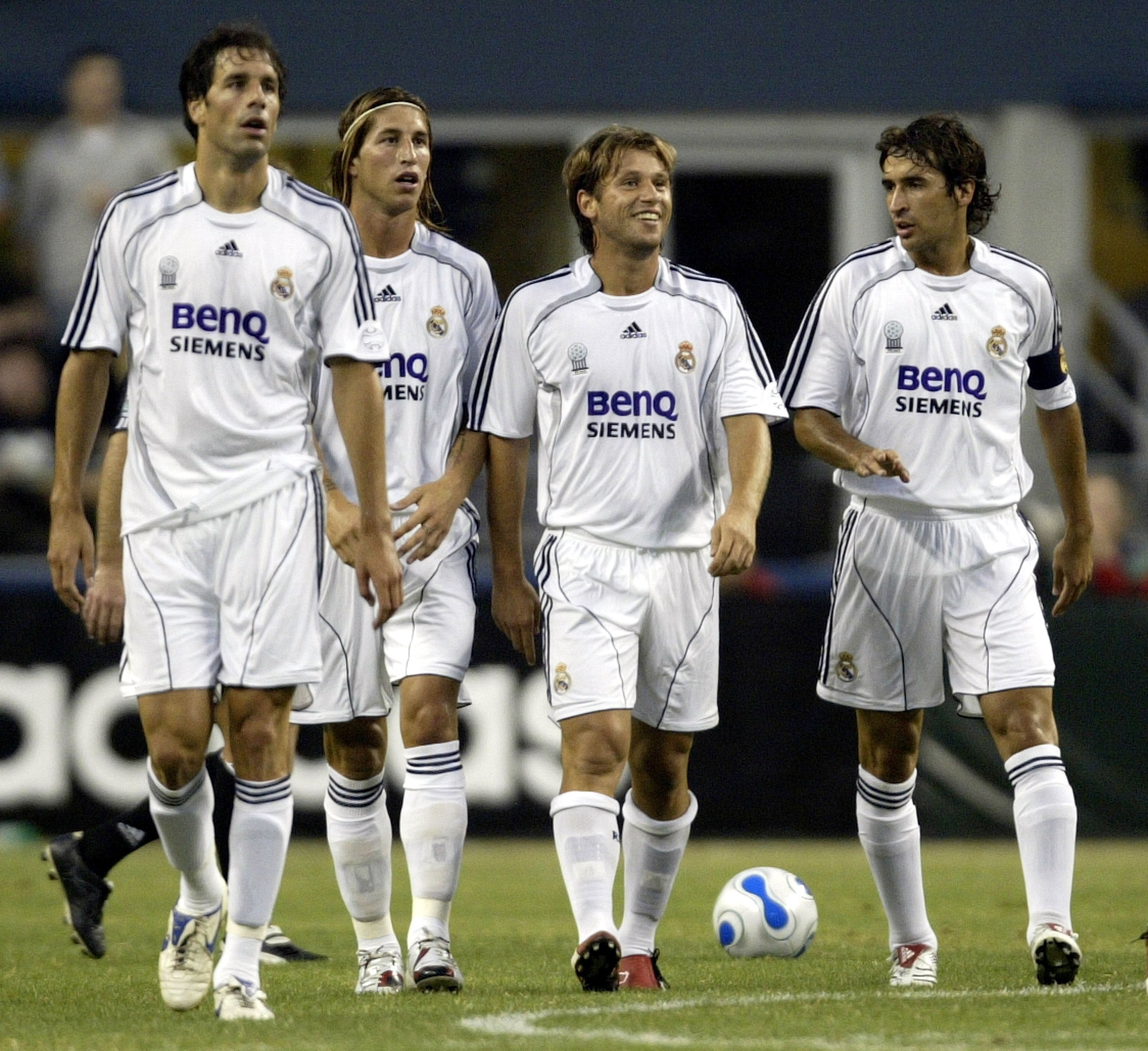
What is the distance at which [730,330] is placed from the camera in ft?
21.8

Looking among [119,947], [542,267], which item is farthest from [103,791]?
[542,267]

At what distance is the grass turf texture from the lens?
5.34 metres

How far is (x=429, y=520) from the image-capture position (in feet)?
21.2

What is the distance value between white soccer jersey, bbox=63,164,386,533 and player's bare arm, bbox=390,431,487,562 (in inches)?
27.2

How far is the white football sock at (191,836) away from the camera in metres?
5.80

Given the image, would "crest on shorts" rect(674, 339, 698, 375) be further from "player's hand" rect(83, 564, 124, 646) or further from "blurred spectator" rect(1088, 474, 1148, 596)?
"blurred spectator" rect(1088, 474, 1148, 596)

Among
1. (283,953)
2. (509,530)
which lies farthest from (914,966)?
(283,953)

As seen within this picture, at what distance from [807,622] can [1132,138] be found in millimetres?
5652

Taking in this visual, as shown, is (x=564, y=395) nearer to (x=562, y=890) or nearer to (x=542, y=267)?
(x=562, y=890)

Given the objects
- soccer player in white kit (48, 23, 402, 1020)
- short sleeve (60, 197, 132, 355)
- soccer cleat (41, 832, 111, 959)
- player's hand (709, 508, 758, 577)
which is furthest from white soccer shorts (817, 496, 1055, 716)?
soccer cleat (41, 832, 111, 959)

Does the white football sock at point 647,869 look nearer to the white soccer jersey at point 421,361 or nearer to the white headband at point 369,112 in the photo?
the white soccer jersey at point 421,361

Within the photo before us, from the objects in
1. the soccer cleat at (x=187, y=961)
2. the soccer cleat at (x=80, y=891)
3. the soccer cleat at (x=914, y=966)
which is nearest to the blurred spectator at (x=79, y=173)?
the soccer cleat at (x=80, y=891)

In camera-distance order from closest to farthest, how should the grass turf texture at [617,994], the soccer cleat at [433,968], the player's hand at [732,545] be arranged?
1. the grass turf texture at [617,994]
2. the player's hand at [732,545]
3. the soccer cleat at [433,968]

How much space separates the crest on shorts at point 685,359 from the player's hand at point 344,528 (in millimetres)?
1026
